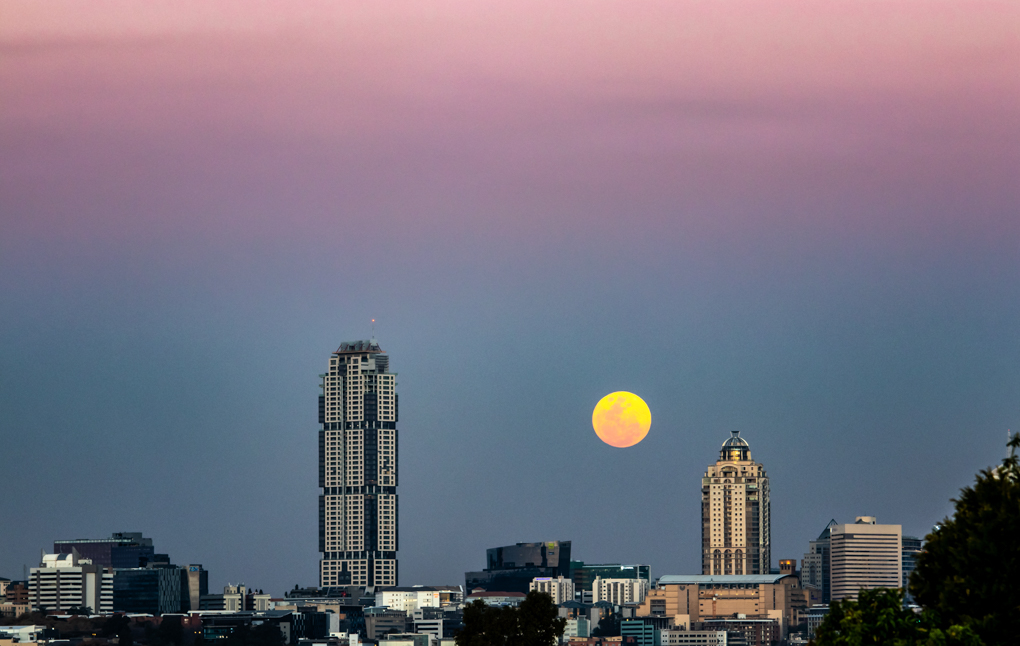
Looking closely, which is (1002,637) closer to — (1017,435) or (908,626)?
(908,626)

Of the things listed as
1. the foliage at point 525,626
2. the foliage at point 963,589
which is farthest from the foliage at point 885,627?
the foliage at point 525,626

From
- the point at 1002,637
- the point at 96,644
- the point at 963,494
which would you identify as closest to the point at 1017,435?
the point at 963,494

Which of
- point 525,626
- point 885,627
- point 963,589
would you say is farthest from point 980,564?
point 525,626

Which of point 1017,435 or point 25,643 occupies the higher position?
point 1017,435

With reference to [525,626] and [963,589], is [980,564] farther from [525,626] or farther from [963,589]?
[525,626]

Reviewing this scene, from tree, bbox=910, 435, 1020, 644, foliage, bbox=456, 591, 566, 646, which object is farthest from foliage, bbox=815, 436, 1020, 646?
foliage, bbox=456, 591, 566, 646

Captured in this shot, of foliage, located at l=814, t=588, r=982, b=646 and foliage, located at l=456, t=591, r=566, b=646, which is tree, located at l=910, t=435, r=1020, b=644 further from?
foliage, located at l=456, t=591, r=566, b=646
